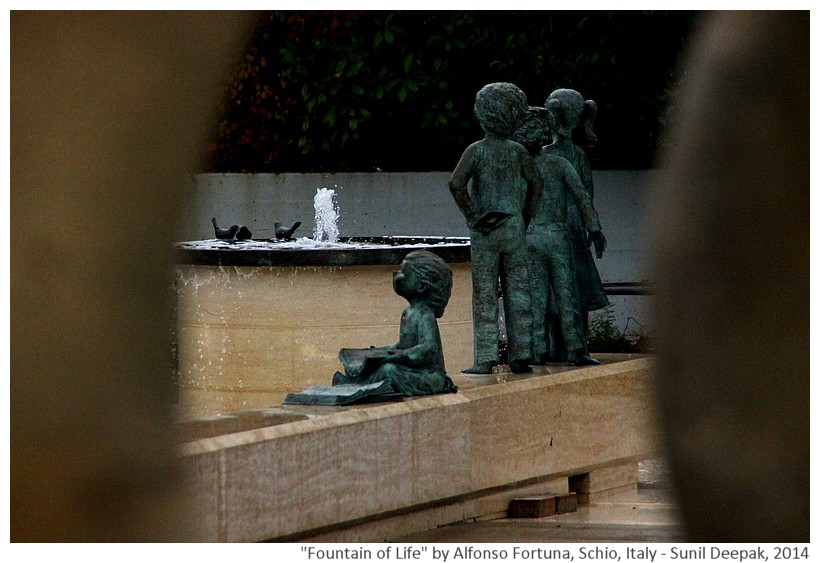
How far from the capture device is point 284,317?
30.8 feet

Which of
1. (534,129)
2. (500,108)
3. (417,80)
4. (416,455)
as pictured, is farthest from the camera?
(417,80)

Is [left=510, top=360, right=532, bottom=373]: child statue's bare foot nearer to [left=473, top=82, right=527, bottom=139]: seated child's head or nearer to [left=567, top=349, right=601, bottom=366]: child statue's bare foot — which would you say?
[left=567, top=349, right=601, bottom=366]: child statue's bare foot

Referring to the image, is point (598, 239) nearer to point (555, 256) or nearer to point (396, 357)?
point (555, 256)

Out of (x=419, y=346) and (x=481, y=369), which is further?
(x=481, y=369)

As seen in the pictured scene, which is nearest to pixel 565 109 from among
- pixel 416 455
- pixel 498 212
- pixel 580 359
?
pixel 498 212

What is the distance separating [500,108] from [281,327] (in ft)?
8.92

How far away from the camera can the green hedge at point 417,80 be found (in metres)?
15.2

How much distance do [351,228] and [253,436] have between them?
1096cm

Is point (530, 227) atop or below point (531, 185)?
below

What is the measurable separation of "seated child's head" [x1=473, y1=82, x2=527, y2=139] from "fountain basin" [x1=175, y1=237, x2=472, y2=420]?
213cm

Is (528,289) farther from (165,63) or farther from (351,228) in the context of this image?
(351,228)

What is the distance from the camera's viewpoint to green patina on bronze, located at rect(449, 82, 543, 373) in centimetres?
721

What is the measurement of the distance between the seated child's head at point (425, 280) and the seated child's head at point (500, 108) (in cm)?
112

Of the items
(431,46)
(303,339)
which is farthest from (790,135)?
(431,46)
